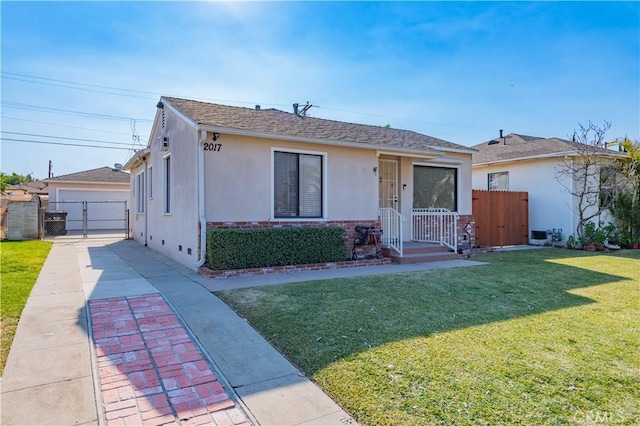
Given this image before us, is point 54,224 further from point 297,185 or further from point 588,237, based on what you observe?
point 588,237

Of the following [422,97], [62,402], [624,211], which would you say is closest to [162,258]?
[62,402]

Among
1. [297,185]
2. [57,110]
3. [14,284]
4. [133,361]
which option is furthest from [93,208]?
[133,361]

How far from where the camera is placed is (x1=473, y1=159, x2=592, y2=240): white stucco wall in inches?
567

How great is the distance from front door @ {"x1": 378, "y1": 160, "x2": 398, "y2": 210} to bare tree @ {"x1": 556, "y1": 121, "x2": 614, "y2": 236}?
7.20 m

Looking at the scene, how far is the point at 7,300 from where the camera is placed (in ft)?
18.0

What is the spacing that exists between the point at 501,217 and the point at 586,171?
10.8 feet

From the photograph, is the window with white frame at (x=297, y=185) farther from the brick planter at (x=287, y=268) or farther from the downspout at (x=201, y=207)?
the downspout at (x=201, y=207)

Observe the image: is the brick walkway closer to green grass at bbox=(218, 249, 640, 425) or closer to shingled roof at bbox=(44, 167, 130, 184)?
green grass at bbox=(218, 249, 640, 425)

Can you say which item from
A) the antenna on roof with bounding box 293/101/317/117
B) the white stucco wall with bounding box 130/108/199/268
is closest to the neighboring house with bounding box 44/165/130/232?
the white stucco wall with bounding box 130/108/199/268

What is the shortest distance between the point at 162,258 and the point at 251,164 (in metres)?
4.13

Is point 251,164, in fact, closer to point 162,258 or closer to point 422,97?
point 162,258

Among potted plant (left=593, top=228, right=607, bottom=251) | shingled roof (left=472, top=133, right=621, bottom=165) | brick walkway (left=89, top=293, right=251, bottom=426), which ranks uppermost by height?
shingled roof (left=472, top=133, right=621, bottom=165)

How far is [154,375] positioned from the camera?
134 inches

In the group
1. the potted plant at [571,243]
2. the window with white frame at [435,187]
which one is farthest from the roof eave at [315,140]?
the potted plant at [571,243]
